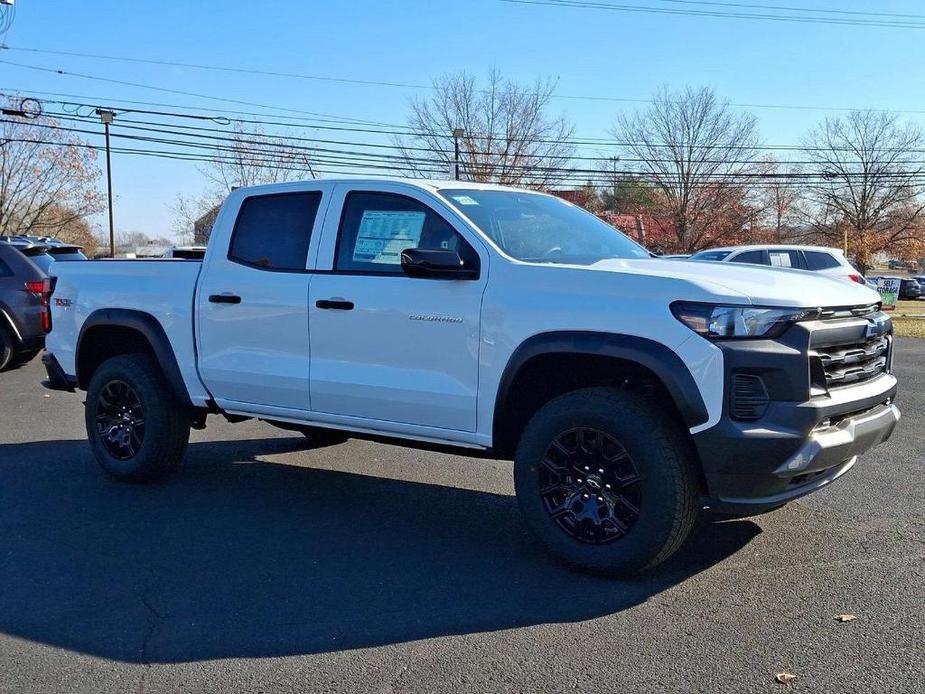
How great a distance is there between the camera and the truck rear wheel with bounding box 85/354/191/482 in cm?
593

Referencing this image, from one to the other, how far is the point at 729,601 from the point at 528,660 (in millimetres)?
1090

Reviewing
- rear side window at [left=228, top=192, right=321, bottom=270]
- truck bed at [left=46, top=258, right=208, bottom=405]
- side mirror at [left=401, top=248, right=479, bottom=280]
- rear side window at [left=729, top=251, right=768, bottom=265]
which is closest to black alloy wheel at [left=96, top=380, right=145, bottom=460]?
truck bed at [left=46, top=258, right=208, bottom=405]

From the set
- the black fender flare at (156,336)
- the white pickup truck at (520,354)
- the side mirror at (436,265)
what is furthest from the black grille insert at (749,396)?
the black fender flare at (156,336)

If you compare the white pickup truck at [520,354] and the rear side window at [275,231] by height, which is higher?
the rear side window at [275,231]

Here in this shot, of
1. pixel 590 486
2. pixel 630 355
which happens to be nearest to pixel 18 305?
pixel 590 486

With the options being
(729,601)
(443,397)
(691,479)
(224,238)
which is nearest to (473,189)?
(443,397)

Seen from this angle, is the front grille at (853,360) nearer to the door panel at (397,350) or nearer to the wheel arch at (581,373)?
the wheel arch at (581,373)

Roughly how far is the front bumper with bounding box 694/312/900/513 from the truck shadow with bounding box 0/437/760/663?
2.12ft

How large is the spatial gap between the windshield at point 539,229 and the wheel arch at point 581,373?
630 millimetres

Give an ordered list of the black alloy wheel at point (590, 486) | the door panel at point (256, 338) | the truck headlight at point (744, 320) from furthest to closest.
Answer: the door panel at point (256, 338) < the black alloy wheel at point (590, 486) < the truck headlight at point (744, 320)

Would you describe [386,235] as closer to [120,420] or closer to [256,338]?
[256,338]

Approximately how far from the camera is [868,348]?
171 inches

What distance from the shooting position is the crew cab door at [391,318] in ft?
15.0

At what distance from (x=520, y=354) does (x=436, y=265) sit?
2.06ft
